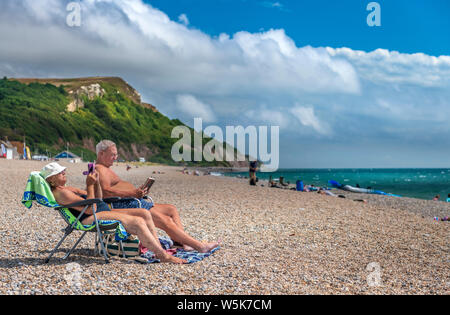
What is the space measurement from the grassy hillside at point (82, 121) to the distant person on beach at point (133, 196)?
78252 millimetres

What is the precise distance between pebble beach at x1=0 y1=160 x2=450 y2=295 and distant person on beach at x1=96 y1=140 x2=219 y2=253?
0.45 meters

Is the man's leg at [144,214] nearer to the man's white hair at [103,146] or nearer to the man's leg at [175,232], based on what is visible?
the man's leg at [175,232]

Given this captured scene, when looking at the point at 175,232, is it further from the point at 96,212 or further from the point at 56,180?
the point at 56,180

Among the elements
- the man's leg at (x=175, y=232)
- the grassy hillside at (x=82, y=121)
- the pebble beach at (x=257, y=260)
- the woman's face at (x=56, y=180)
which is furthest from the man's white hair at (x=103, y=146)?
the grassy hillside at (x=82, y=121)

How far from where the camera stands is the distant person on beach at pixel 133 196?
519 cm

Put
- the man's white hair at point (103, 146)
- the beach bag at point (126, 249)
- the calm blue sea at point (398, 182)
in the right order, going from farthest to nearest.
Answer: the calm blue sea at point (398, 182), the beach bag at point (126, 249), the man's white hair at point (103, 146)

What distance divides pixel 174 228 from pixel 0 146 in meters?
59.6

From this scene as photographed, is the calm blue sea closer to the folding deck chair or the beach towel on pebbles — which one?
the beach towel on pebbles

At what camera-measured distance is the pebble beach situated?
409 cm

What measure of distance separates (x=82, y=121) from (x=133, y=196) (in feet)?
373

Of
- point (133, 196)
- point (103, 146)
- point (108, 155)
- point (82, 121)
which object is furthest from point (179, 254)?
point (82, 121)
